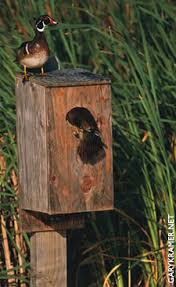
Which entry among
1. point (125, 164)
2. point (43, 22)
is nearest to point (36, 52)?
point (43, 22)

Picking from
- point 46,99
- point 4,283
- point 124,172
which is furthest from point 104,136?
point 4,283

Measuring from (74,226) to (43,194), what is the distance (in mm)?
269

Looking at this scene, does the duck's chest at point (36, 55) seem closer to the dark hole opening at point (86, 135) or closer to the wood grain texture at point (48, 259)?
the dark hole opening at point (86, 135)

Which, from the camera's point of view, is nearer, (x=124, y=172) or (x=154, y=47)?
(x=124, y=172)

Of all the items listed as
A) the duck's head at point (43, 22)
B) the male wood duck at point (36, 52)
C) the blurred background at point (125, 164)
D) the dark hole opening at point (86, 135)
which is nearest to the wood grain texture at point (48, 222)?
the dark hole opening at point (86, 135)

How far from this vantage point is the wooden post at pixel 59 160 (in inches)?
175

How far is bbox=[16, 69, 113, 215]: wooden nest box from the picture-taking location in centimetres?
443

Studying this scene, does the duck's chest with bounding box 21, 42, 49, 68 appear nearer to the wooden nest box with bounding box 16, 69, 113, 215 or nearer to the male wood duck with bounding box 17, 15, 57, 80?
the male wood duck with bounding box 17, 15, 57, 80

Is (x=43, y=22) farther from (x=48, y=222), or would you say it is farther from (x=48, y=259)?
(x=48, y=259)

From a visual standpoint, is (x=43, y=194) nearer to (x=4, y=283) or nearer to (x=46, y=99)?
(x=46, y=99)

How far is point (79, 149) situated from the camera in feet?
14.8

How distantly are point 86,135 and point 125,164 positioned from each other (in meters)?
0.97

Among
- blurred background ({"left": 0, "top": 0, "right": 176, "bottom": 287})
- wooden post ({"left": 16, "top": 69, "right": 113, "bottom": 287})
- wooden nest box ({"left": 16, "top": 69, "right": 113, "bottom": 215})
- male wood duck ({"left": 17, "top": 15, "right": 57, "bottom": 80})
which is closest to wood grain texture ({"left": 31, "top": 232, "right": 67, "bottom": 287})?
wooden post ({"left": 16, "top": 69, "right": 113, "bottom": 287})

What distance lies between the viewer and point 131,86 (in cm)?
569
